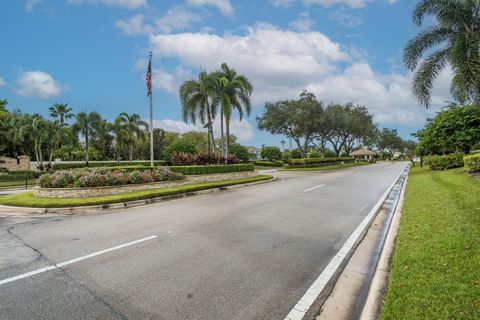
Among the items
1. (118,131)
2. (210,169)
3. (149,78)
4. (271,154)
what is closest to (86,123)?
(118,131)

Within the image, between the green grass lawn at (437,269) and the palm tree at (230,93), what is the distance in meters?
18.9

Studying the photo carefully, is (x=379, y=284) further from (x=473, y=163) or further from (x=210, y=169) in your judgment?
(x=473, y=163)

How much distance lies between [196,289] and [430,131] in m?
30.3

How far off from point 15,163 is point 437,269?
149 ft

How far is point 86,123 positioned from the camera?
137 feet

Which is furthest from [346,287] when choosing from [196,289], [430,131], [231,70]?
[430,131]

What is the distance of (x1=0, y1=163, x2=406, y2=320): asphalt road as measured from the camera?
3.31 m

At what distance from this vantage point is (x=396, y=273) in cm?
393

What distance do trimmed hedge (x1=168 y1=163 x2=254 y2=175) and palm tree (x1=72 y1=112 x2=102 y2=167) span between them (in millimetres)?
29263

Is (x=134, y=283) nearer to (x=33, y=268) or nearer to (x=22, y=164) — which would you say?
(x=33, y=268)

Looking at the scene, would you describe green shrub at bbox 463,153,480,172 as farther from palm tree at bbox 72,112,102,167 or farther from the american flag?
palm tree at bbox 72,112,102,167

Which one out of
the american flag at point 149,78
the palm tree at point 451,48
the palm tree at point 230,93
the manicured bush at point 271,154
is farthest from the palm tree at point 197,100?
the manicured bush at point 271,154

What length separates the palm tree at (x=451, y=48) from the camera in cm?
1084

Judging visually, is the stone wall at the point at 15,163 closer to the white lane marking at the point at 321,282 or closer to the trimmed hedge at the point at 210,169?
the trimmed hedge at the point at 210,169
